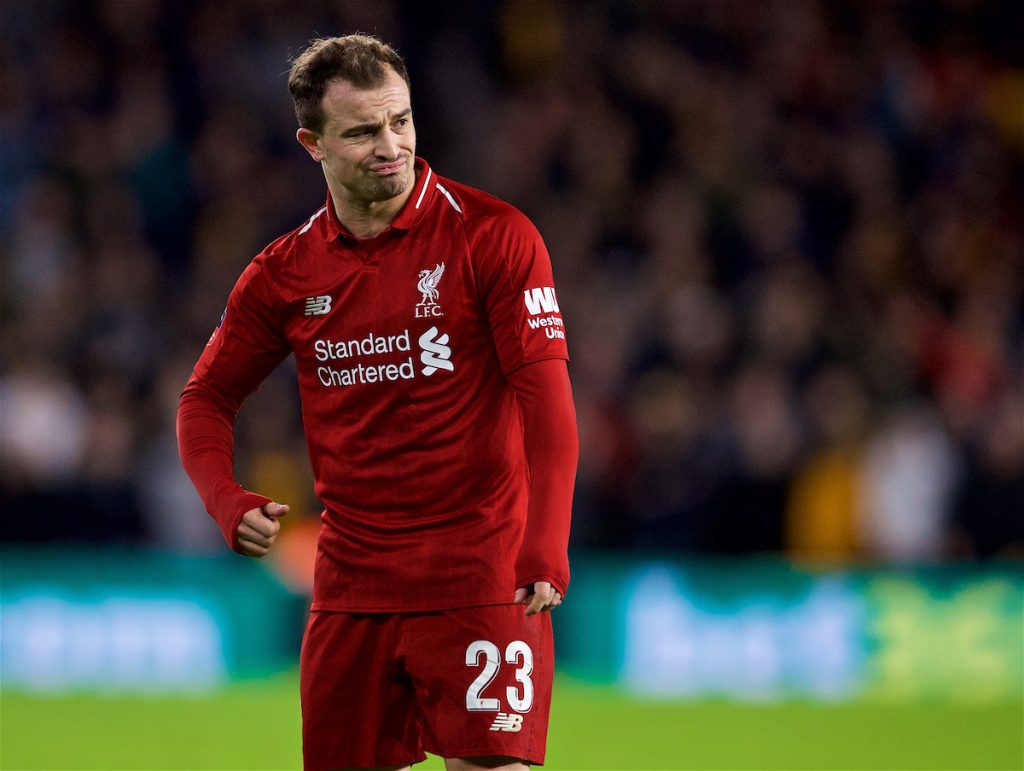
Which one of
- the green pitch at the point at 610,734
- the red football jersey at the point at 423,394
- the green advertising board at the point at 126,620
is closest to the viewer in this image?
the red football jersey at the point at 423,394

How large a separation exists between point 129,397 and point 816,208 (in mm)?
5309

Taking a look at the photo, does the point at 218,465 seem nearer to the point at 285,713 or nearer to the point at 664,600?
the point at 285,713

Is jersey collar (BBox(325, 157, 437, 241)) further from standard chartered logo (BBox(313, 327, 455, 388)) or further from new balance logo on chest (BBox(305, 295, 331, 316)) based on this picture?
standard chartered logo (BBox(313, 327, 455, 388))

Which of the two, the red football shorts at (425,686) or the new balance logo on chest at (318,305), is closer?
the red football shorts at (425,686)

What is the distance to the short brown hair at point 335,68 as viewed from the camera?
4.14 m

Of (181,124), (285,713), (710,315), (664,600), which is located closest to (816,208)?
(710,315)

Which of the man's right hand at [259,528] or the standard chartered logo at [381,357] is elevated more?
the standard chartered logo at [381,357]

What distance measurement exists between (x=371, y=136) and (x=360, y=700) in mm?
1410

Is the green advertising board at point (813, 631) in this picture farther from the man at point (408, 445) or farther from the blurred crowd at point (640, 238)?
the man at point (408, 445)

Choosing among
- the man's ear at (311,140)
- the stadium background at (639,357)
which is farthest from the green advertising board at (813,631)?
the man's ear at (311,140)

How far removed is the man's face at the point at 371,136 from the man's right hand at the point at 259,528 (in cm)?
82

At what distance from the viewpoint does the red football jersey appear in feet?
13.5

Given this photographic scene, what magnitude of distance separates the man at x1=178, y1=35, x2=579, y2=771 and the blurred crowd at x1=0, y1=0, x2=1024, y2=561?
6.28 metres

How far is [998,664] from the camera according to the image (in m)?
9.56
